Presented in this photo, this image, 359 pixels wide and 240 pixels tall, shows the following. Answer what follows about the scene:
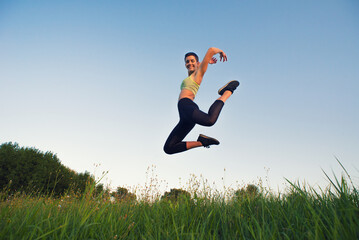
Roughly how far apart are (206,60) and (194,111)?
2.99 ft

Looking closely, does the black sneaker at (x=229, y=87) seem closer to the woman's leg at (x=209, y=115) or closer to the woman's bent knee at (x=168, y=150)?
the woman's leg at (x=209, y=115)

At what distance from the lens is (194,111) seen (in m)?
3.86

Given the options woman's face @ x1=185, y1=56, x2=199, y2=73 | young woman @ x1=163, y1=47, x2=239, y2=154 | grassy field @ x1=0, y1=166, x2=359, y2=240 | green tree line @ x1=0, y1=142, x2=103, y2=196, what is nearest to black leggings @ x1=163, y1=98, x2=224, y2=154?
young woman @ x1=163, y1=47, x2=239, y2=154

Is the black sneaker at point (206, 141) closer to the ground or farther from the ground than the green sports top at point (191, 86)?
closer to the ground

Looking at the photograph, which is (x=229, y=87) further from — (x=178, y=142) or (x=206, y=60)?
(x=178, y=142)

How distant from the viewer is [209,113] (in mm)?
3840

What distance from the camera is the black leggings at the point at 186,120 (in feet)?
12.5

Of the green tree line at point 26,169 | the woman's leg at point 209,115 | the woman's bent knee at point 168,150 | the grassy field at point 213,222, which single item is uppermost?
the green tree line at point 26,169

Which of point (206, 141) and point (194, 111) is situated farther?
point (206, 141)

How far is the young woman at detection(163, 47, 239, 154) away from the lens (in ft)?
12.6

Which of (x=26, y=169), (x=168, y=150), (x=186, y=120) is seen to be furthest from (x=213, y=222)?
(x=26, y=169)

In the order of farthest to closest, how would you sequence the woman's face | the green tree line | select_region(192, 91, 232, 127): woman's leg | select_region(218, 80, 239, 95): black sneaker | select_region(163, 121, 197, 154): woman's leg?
the green tree line < the woman's face < select_region(163, 121, 197, 154): woman's leg < select_region(218, 80, 239, 95): black sneaker < select_region(192, 91, 232, 127): woman's leg

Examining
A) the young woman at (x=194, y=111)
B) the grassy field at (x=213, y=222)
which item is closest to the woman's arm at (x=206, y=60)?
the young woman at (x=194, y=111)

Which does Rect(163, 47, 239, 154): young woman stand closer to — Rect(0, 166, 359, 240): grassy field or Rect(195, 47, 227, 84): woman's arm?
Rect(195, 47, 227, 84): woman's arm
